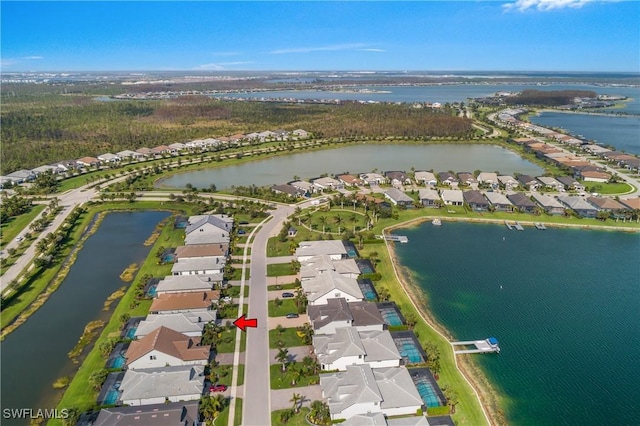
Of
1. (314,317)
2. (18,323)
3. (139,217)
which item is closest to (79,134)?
(139,217)

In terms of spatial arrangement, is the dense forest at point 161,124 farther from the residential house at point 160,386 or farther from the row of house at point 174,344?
the residential house at point 160,386

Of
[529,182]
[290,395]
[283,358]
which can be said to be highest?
[529,182]

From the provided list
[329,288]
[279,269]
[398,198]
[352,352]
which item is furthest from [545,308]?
[398,198]

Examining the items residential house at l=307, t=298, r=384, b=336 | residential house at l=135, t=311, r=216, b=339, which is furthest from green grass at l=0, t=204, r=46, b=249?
residential house at l=307, t=298, r=384, b=336

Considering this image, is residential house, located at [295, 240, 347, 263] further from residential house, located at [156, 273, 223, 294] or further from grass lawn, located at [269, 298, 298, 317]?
residential house, located at [156, 273, 223, 294]

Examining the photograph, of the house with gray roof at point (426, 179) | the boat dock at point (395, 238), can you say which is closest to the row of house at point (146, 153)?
the house with gray roof at point (426, 179)

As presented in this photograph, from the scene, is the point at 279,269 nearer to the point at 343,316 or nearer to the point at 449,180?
the point at 343,316

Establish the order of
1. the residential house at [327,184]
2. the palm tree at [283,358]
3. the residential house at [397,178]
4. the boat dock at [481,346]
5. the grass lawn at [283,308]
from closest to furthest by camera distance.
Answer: the palm tree at [283,358] → the boat dock at [481,346] → the grass lawn at [283,308] → the residential house at [327,184] → the residential house at [397,178]

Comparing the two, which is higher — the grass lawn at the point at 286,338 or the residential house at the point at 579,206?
the residential house at the point at 579,206
